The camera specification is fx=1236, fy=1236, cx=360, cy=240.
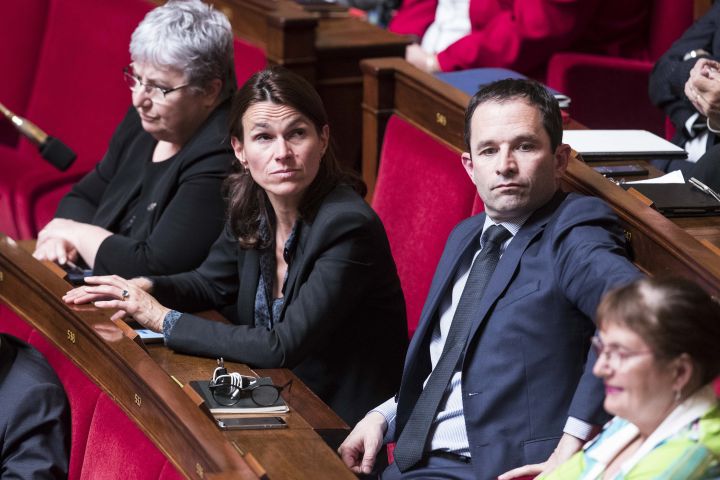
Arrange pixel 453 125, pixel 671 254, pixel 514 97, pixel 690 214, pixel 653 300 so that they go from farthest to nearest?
1. pixel 453 125
2. pixel 690 214
3. pixel 514 97
4. pixel 671 254
5. pixel 653 300

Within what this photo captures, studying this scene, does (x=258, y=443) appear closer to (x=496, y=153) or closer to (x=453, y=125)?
(x=496, y=153)

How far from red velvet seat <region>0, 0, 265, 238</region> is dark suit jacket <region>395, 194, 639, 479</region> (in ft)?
6.25

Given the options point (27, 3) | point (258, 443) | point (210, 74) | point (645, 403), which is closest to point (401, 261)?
point (210, 74)

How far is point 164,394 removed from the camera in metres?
1.50

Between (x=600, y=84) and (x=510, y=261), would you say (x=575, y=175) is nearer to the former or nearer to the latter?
(x=510, y=261)

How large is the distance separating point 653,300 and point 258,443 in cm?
60

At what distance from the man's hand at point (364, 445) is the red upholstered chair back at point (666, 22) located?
177 cm

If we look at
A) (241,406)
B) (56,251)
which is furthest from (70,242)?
(241,406)

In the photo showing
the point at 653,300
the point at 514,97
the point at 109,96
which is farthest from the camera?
the point at 109,96

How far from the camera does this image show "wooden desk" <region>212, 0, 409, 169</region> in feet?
10.1

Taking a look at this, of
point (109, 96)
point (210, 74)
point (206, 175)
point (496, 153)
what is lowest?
point (109, 96)

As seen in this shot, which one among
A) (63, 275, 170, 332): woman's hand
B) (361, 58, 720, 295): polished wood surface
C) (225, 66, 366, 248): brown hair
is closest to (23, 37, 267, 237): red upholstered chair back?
(361, 58, 720, 295): polished wood surface

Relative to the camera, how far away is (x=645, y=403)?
121 centimetres

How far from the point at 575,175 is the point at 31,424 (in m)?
0.84
